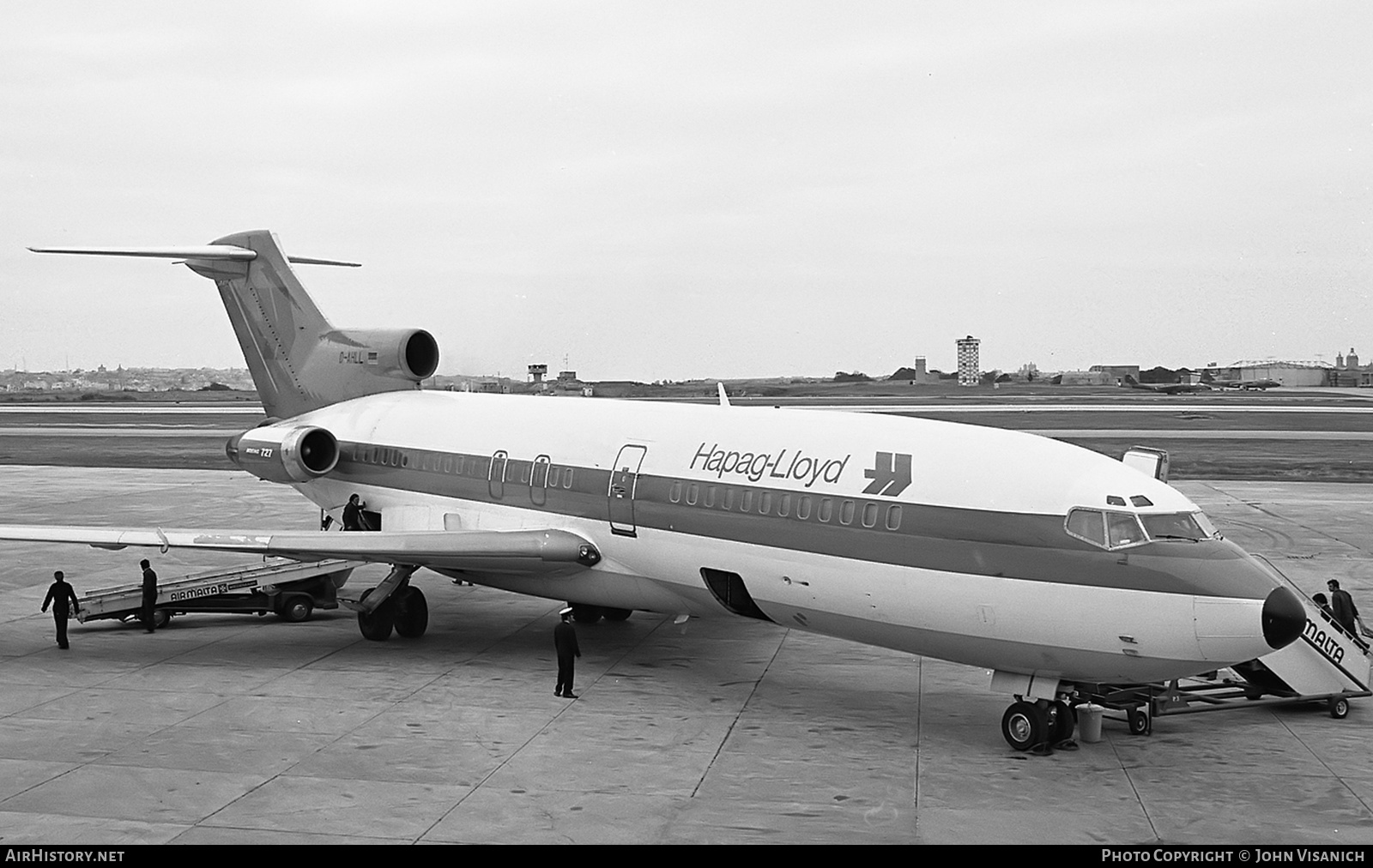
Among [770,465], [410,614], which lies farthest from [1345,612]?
[410,614]

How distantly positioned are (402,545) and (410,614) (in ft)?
6.97

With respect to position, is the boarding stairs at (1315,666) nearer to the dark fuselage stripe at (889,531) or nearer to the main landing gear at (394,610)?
the dark fuselage stripe at (889,531)

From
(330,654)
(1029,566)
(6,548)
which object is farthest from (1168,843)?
(6,548)

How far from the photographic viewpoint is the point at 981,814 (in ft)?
38.2

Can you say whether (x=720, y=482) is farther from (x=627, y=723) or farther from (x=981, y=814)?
(x=981, y=814)

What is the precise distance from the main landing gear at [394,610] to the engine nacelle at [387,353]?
17.3ft

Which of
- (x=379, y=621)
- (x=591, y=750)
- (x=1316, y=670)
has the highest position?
(x=1316, y=670)

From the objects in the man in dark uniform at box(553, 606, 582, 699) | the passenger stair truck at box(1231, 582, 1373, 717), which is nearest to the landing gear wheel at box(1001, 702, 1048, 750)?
the passenger stair truck at box(1231, 582, 1373, 717)

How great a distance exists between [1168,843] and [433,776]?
7.09 meters

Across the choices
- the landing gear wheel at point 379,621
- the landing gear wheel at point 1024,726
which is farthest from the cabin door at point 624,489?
the landing gear wheel at point 1024,726

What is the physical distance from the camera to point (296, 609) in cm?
2169

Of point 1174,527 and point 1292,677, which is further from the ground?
point 1174,527

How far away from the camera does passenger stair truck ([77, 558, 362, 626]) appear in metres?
20.7

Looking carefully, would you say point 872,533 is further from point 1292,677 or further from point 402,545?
point 402,545
